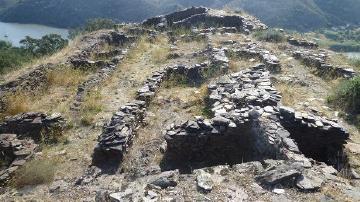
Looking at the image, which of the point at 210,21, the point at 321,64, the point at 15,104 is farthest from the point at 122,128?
the point at 210,21

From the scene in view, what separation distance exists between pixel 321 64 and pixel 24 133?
33.7 feet

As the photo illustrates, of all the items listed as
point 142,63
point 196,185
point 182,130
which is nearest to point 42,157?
point 182,130

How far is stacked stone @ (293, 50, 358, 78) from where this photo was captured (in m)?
13.7

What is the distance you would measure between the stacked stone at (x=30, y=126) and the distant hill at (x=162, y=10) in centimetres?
6758

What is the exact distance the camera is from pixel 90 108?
37.4ft

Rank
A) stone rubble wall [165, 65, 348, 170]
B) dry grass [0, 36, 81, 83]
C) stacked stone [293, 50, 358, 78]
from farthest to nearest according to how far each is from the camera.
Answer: stacked stone [293, 50, 358, 78]
dry grass [0, 36, 81, 83]
stone rubble wall [165, 65, 348, 170]

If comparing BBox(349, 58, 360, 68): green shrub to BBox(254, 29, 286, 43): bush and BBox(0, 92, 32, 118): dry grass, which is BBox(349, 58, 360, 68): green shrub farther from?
BBox(0, 92, 32, 118): dry grass

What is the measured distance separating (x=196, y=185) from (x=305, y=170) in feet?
6.14

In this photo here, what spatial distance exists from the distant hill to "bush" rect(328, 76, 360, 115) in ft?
212

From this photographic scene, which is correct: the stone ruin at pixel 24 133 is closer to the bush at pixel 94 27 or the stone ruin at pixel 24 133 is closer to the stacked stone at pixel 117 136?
the stacked stone at pixel 117 136

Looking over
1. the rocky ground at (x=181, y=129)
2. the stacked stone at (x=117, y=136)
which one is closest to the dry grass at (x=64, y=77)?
the rocky ground at (x=181, y=129)

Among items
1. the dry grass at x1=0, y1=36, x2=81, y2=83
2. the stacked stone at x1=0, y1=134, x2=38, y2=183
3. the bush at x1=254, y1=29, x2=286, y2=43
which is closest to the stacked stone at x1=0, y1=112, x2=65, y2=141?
the stacked stone at x1=0, y1=134, x2=38, y2=183

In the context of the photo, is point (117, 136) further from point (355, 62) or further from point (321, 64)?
point (355, 62)

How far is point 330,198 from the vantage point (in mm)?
6000
